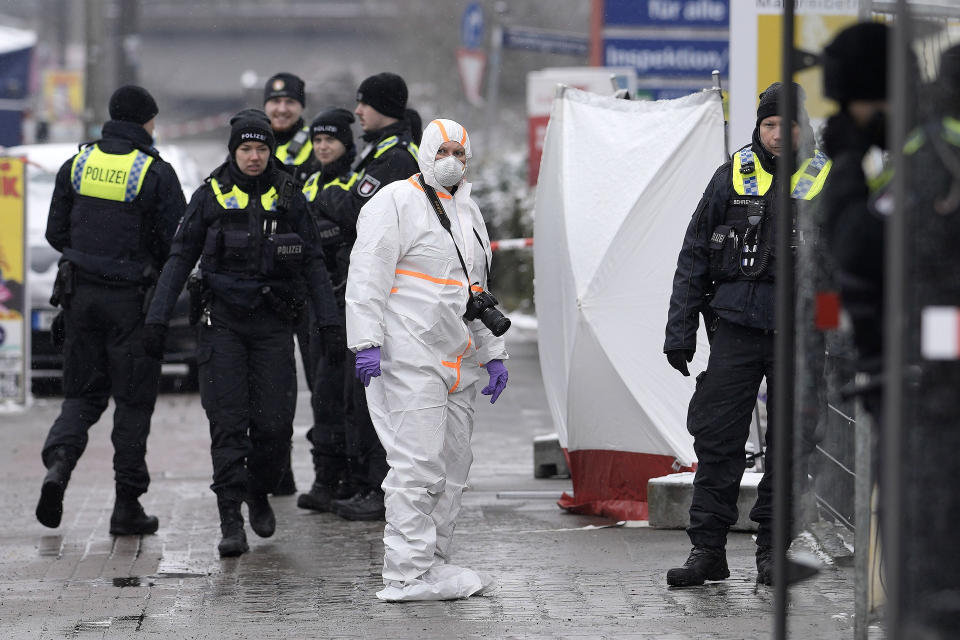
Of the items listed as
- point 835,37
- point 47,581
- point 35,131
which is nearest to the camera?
point 835,37

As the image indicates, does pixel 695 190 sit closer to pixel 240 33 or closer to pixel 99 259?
pixel 99 259

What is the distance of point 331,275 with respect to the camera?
847 centimetres

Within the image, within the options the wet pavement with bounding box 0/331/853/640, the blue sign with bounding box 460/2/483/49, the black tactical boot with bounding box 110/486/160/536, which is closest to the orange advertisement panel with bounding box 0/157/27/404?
the wet pavement with bounding box 0/331/853/640

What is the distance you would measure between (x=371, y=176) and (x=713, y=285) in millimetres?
2066

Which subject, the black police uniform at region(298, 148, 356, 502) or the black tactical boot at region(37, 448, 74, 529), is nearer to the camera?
the black tactical boot at region(37, 448, 74, 529)

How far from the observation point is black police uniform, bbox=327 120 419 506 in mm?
8023

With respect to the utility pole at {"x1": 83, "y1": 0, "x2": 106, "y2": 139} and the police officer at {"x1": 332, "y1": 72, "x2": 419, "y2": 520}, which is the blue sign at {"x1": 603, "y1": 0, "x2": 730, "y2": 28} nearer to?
the police officer at {"x1": 332, "y1": 72, "x2": 419, "y2": 520}

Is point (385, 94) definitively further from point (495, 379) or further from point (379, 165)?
point (495, 379)

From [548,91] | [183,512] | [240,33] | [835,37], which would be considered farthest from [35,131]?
[240,33]

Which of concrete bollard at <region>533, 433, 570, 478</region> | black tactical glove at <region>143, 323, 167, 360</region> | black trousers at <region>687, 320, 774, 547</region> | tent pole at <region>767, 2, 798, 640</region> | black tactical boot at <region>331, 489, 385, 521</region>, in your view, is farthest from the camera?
concrete bollard at <region>533, 433, 570, 478</region>

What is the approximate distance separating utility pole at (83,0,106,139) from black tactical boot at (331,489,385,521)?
14.1 meters

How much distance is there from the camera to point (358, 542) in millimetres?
7754

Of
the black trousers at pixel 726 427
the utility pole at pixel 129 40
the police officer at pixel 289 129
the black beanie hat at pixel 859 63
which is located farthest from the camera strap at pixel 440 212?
the utility pole at pixel 129 40

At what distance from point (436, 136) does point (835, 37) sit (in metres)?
2.81
